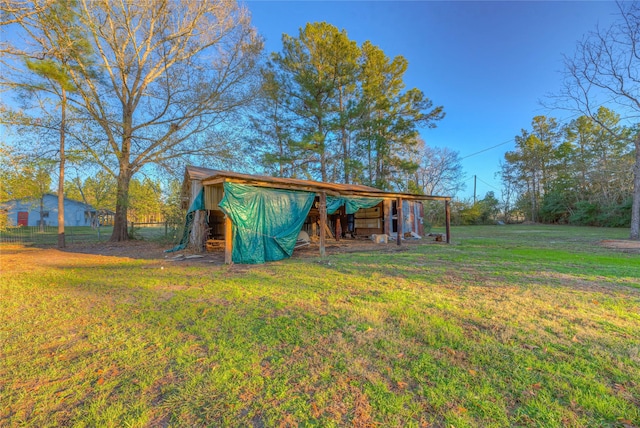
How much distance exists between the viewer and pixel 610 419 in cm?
164

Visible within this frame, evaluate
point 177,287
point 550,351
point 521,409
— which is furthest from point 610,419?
point 177,287

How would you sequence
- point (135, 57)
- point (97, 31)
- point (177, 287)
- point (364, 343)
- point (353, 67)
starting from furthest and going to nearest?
Result: point (353, 67) → point (135, 57) → point (97, 31) → point (177, 287) → point (364, 343)

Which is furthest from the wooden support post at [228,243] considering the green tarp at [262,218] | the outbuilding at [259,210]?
the green tarp at [262,218]

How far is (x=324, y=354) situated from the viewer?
2430mm

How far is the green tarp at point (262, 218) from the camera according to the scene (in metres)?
7.24

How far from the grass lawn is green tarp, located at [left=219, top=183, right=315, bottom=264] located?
253 cm

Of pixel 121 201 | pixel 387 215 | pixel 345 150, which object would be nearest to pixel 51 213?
pixel 121 201

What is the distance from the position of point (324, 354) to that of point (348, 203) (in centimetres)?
809

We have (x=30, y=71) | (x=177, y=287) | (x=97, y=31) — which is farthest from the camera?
(x=97, y=31)

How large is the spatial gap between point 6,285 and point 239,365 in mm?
5733

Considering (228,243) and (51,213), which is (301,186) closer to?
(228,243)

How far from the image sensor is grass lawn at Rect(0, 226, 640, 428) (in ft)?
5.67

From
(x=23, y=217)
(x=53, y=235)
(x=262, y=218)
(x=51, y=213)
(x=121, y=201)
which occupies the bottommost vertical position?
(x=53, y=235)

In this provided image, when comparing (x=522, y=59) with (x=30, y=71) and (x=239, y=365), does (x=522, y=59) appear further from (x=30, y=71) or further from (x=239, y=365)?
(x=30, y=71)
